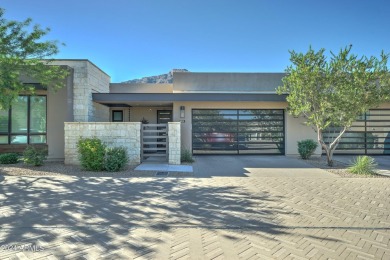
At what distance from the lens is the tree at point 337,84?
9.17 metres

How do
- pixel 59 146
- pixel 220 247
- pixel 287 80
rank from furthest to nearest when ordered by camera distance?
1. pixel 59 146
2. pixel 287 80
3. pixel 220 247

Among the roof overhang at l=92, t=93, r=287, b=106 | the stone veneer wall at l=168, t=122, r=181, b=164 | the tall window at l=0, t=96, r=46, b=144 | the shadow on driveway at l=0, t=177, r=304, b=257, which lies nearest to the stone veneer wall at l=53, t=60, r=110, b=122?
the roof overhang at l=92, t=93, r=287, b=106

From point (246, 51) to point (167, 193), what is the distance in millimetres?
13776

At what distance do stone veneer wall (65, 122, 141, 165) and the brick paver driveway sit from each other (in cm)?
329

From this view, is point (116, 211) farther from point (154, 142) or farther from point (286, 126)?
point (286, 126)

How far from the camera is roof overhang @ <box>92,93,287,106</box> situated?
12.2 metres

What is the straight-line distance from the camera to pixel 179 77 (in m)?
15.2

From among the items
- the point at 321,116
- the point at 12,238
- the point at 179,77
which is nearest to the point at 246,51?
the point at 179,77

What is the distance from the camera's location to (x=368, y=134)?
47.8 ft

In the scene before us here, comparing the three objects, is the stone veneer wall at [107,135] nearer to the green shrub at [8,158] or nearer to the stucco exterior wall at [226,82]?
the green shrub at [8,158]

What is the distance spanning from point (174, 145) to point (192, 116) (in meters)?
3.67

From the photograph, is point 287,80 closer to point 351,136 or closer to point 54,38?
point 351,136

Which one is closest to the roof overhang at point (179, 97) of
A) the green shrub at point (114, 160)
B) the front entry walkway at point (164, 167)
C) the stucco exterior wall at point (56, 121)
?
the stucco exterior wall at point (56, 121)

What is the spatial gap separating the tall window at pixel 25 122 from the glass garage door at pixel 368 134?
15.5m
